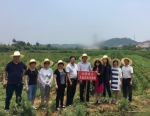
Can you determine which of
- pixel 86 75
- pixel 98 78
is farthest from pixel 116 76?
pixel 86 75

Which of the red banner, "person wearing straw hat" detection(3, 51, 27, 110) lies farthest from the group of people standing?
the red banner

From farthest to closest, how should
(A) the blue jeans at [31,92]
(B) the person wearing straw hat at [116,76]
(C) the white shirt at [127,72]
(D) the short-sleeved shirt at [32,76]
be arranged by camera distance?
(C) the white shirt at [127,72]
(B) the person wearing straw hat at [116,76]
(A) the blue jeans at [31,92]
(D) the short-sleeved shirt at [32,76]

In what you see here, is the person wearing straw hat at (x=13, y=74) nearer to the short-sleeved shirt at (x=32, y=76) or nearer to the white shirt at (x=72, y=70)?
the short-sleeved shirt at (x=32, y=76)

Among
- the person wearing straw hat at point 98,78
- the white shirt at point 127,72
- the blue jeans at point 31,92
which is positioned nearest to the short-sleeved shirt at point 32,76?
the blue jeans at point 31,92

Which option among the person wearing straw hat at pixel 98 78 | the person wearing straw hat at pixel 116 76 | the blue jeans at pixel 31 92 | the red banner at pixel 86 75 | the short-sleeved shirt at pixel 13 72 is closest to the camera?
the short-sleeved shirt at pixel 13 72

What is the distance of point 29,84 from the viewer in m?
6.53

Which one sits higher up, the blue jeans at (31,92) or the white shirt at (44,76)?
the white shirt at (44,76)

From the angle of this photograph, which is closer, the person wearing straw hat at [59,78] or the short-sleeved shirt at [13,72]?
the short-sleeved shirt at [13,72]

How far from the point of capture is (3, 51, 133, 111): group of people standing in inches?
246

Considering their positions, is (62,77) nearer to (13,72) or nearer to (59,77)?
(59,77)

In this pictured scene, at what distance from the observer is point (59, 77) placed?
670 centimetres

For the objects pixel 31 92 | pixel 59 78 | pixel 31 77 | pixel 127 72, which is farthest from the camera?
pixel 127 72

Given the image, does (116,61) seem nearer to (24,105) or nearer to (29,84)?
(29,84)

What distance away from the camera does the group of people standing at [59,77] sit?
20.5 ft
